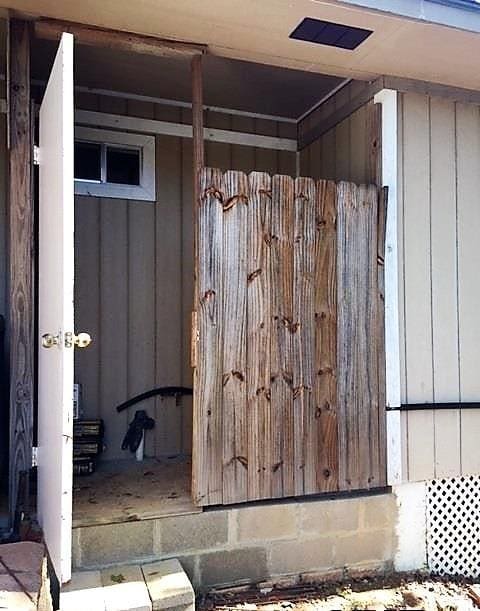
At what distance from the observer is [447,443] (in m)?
2.96

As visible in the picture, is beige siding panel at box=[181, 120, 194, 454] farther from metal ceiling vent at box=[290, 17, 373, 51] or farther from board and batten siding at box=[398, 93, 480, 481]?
board and batten siding at box=[398, 93, 480, 481]

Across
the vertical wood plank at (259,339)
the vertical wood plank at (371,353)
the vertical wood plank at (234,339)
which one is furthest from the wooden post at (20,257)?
the vertical wood plank at (371,353)

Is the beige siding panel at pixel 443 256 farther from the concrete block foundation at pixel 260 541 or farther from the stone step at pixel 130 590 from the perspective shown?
the stone step at pixel 130 590

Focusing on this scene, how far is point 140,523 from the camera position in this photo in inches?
93.4

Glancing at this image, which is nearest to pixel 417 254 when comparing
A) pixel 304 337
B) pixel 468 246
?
pixel 468 246

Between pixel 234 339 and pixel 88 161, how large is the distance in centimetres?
168

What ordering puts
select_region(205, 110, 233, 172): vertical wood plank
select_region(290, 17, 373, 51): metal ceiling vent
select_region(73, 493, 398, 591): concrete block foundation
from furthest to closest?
select_region(205, 110, 233, 172): vertical wood plank → select_region(290, 17, 373, 51): metal ceiling vent → select_region(73, 493, 398, 591): concrete block foundation

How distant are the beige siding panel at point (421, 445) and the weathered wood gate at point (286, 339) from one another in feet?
0.57

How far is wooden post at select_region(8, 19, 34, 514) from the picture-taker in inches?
93.2

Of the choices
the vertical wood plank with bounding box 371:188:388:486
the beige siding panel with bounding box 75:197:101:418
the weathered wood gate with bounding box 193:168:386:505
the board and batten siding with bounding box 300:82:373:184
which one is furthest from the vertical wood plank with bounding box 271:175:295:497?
the beige siding panel with bounding box 75:197:101:418

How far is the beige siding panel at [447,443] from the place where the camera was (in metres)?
2.94

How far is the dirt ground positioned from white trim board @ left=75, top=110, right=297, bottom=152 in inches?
107

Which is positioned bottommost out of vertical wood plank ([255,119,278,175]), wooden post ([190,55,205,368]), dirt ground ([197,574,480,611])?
dirt ground ([197,574,480,611])

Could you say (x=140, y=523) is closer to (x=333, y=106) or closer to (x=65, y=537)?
(x=65, y=537)
